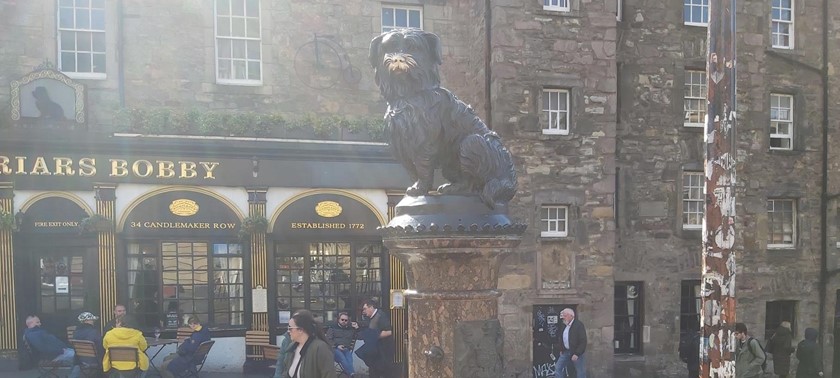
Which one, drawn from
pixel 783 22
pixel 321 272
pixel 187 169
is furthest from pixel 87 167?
pixel 783 22

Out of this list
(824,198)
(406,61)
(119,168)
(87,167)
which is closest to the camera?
(406,61)

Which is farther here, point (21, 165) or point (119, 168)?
point (119, 168)

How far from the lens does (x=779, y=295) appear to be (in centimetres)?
1370

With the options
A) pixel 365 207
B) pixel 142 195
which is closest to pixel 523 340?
pixel 365 207

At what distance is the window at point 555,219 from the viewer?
467 inches

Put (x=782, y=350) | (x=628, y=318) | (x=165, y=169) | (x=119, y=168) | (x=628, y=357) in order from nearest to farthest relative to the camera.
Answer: (x=119, y=168), (x=165, y=169), (x=782, y=350), (x=628, y=357), (x=628, y=318)

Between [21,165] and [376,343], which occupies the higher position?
[21,165]

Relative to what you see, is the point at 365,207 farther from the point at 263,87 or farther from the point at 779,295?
the point at 779,295

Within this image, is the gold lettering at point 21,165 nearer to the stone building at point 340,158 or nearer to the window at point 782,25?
the stone building at point 340,158

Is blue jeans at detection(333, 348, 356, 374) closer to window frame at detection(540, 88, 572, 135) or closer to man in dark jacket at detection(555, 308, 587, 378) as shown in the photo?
man in dark jacket at detection(555, 308, 587, 378)

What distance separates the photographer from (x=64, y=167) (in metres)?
10.1

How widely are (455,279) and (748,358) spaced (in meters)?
7.03

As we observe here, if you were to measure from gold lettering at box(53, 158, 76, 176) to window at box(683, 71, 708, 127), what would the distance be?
12.6 metres

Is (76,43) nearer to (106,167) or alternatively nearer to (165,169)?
(106,167)
